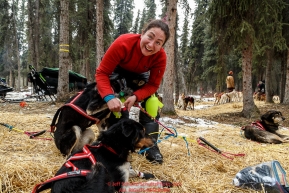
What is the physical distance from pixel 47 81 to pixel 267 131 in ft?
29.0

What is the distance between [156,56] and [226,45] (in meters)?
7.86

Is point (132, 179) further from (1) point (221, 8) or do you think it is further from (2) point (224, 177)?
(1) point (221, 8)

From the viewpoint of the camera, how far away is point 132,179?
2443mm

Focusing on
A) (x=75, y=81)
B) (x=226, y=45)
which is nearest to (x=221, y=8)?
(x=226, y=45)

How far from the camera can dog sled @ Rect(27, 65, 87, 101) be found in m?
9.46

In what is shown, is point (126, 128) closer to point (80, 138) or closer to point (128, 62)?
point (80, 138)

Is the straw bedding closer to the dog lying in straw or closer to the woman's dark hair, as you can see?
the dog lying in straw

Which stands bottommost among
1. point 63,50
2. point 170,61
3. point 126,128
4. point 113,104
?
point 126,128

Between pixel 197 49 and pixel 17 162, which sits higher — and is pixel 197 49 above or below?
above

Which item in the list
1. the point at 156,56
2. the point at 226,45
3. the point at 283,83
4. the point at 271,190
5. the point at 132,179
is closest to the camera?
the point at 271,190

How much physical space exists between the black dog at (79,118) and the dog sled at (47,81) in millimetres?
7158

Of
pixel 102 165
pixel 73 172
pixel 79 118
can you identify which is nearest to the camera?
pixel 73 172

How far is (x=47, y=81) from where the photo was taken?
1015 cm

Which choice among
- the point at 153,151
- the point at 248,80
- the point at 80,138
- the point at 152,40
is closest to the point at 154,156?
the point at 153,151
